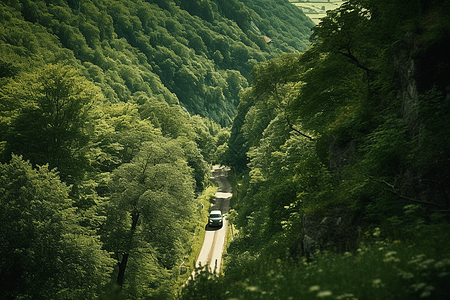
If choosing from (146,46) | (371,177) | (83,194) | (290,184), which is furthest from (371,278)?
(146,46)

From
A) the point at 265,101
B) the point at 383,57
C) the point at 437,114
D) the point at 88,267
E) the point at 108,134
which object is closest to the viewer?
the point at 437,114

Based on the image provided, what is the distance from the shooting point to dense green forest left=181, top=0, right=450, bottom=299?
5477 millimetres

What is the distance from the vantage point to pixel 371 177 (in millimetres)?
8492

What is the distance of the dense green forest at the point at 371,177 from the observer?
5477mm

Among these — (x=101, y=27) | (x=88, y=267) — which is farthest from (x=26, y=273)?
A: (x=101, y=27)

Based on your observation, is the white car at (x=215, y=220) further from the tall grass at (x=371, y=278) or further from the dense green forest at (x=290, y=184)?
the tall grass at (x=371, y=278)

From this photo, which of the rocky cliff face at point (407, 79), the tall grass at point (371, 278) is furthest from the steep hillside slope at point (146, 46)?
the tall grass at point (371, 278)

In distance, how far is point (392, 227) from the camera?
7.72 meters

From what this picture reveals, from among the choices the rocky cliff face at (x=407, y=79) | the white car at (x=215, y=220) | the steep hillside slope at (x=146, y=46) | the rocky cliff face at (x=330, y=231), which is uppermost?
the steep hillside slope at (x=146, y=46)

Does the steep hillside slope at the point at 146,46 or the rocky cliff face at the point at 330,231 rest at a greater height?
the steep hillside slope at the point at 146,46

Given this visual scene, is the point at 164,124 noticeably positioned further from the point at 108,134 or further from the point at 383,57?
the point at 383,57

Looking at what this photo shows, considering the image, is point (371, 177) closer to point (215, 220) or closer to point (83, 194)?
point (83, 194)

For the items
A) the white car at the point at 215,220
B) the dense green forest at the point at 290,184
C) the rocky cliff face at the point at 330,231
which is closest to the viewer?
the dense green forest at the point at 290,184

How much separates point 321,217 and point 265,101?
27384 mm
